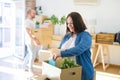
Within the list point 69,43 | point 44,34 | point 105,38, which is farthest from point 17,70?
point 69,43

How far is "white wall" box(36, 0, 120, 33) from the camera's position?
17.4ft

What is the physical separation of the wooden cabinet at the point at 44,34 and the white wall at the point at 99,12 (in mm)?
637

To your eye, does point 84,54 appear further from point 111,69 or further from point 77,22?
point 111,69

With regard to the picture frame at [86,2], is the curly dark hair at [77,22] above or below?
below

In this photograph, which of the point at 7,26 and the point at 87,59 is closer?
the point at 87,59

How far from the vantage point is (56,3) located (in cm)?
607

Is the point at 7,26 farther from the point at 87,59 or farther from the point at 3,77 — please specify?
the point at 87,59

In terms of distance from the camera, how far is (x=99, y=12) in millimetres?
5484

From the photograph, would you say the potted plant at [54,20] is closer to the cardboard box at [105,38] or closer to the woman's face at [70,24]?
the cardboard box at [105,38]

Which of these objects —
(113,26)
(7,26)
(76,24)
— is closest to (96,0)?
(113,26)

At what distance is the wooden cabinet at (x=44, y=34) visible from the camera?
522cm

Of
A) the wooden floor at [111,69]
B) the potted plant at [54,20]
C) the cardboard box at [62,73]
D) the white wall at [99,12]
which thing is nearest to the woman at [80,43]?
the cardboard box at [62,73]

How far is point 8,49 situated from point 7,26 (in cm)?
76

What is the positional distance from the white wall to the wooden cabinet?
637 mm
